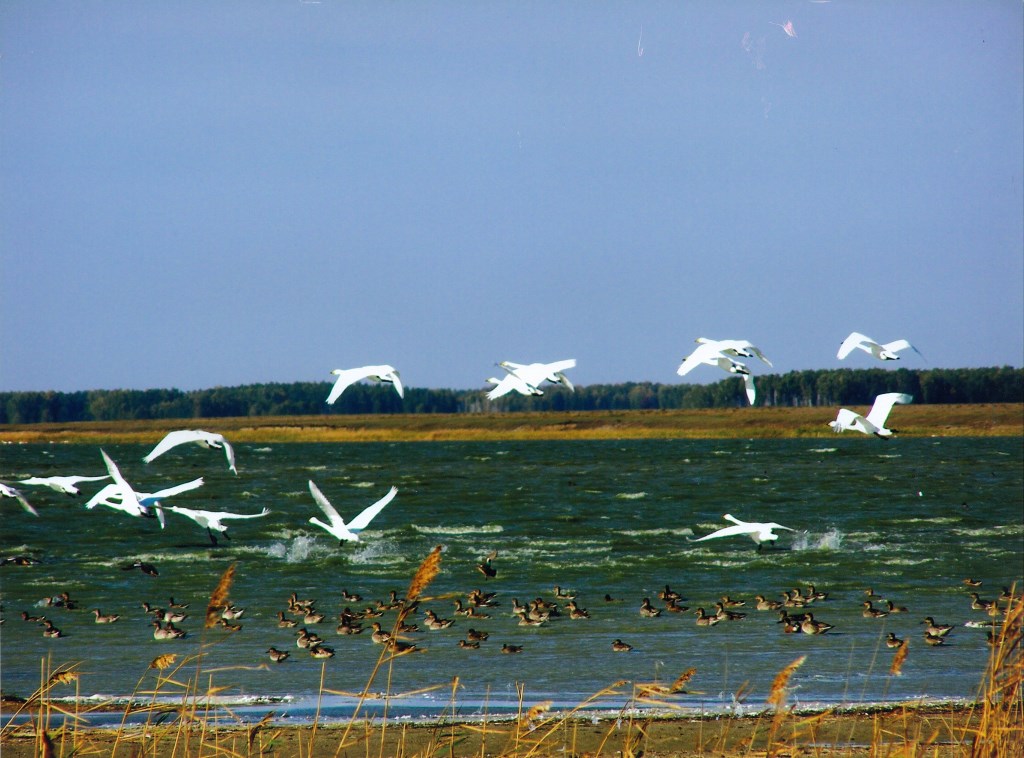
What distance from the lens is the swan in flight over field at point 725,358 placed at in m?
15.7

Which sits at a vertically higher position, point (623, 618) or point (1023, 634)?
point (1023, 634)

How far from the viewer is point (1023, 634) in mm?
6227

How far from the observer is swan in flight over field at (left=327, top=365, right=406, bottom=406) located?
1645 cm

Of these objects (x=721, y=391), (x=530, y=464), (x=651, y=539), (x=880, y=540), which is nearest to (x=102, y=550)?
(x=651, y=539)

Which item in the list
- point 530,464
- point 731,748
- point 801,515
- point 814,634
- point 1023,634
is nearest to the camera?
point 1023,634

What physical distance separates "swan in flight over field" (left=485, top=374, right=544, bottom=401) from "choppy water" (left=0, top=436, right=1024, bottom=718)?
3376 mm

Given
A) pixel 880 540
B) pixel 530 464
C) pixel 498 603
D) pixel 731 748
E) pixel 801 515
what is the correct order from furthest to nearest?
pixel 530 464
pixel 801 515
pixel 880 540
pixel 498 603
pixel 731 748

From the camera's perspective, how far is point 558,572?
82.5 feet

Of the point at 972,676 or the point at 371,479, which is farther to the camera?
the point at 371,479

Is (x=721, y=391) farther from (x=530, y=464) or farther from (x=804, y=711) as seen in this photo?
(x=804, y=711)

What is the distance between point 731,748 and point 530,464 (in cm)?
6202

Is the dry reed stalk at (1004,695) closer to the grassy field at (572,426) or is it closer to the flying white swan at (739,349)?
the flying white swan at (739,349)

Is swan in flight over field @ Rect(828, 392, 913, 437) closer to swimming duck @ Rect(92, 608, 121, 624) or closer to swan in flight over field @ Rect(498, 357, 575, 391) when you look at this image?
swan in flight over field @ Rect(498, 357, 575, 391)

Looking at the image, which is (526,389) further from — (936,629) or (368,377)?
(936,629)
